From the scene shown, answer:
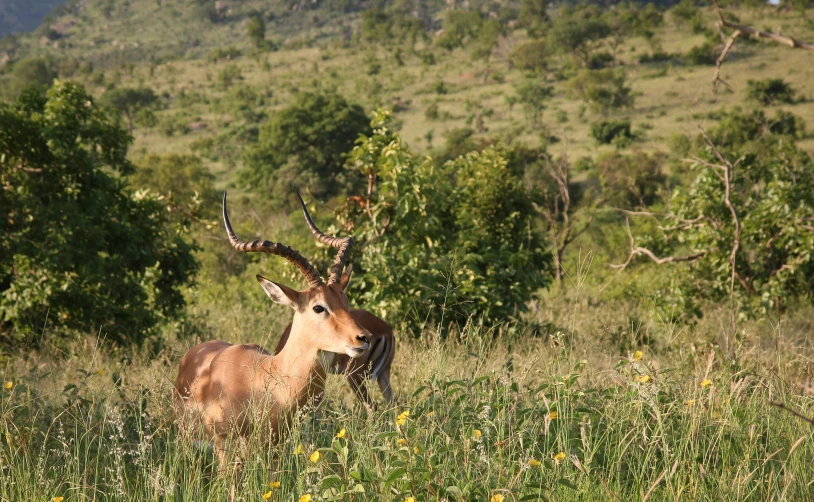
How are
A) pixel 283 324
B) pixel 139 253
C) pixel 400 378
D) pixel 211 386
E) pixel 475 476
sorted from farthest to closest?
1. pixel 283 324
2. pixel 139 253
3. pixel 400 378
4. pixel 211 386
5. pixel 475 476

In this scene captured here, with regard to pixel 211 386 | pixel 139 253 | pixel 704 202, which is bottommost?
pixel 704 202

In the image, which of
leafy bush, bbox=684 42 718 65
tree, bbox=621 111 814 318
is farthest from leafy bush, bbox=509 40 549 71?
tree, bbox=621 111 814 318

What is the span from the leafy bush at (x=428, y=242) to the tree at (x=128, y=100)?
4108 cm

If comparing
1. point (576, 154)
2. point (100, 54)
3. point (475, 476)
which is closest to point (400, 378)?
point (475, 476)

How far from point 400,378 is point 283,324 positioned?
3.49 metres

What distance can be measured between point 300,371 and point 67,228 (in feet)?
13.2

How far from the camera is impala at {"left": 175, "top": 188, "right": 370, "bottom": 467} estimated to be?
4078 millimetres

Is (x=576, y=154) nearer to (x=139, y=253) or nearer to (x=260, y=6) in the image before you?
(x=139, y=253)

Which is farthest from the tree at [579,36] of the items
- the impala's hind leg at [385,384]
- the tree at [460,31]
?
the impala's hind leg at [385,384]

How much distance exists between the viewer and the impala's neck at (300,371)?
4.14 m

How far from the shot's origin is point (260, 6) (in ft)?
366

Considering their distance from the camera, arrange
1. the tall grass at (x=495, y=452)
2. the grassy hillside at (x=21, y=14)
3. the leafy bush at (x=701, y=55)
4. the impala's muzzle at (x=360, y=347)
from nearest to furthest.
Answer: the tall grass at (x=495, y=452), the impala's muzzle at (x=360, y=347), the leafy bush at (x=701, y=55), the grassy hillside at (x=21, y=14)

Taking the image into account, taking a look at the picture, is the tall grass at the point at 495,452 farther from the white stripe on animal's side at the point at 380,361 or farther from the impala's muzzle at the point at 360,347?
the white stripe on animal's side at the point at 380,361

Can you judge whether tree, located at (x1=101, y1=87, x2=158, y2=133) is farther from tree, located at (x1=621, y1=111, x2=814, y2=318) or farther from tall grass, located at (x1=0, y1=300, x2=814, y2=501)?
tall grass, located at (x1=0, y1=300, x2=814, y2=501)
